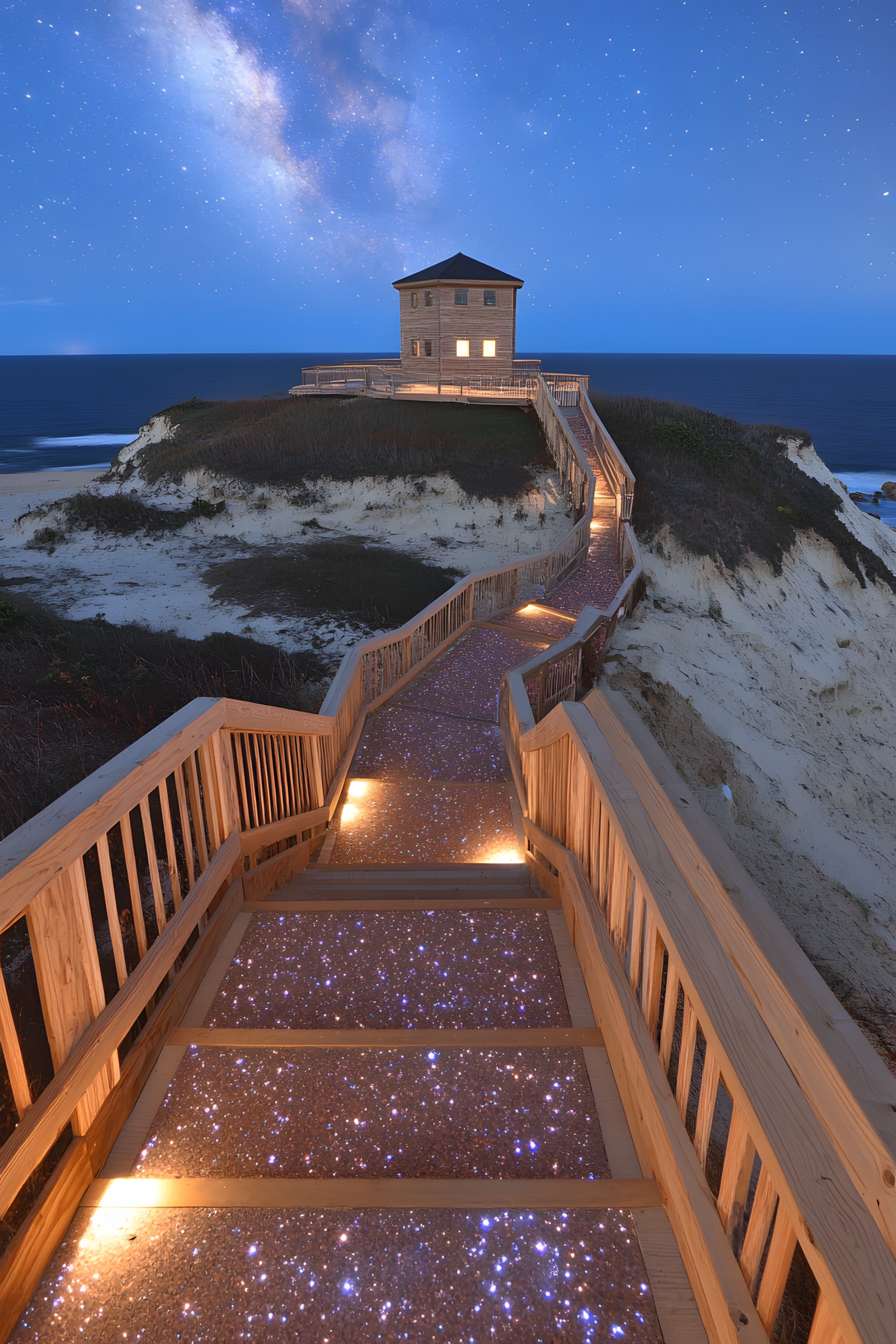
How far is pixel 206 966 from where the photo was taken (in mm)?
3293

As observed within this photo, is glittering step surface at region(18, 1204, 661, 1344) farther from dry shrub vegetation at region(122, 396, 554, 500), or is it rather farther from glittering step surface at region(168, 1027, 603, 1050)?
dry shrub vegetation at region(122, 396, 554, 500)

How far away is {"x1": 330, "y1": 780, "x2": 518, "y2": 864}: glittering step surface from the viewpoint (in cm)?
612

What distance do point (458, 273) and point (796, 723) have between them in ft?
85.9

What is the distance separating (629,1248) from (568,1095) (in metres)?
0.56

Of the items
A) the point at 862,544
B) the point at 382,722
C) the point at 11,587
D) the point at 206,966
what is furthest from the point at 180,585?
the point at 862,544

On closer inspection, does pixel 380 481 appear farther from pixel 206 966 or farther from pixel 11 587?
pixel 206 966

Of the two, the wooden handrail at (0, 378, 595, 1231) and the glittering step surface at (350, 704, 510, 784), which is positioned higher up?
the wooden handrail at (0, 378, 595, 1231)

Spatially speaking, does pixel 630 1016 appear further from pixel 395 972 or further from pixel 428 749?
pixel 428 749

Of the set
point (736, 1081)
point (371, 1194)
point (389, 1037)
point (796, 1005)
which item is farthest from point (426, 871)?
A: point (796, 1005)

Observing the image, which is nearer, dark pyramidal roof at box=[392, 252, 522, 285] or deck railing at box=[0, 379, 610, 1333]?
deck railing at box=[0, 379, 610, 1333]

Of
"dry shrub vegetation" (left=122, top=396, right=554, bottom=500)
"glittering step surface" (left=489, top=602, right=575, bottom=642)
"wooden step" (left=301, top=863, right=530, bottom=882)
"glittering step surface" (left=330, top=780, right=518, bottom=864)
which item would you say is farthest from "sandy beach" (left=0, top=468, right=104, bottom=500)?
"wooden step" (left=301, top=863, right=530, bottom=882)

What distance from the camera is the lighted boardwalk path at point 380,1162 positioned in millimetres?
1935

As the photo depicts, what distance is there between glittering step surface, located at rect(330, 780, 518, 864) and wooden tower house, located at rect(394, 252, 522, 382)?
29.8 meters

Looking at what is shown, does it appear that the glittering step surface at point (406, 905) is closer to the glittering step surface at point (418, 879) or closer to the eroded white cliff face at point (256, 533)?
the glittering step surface at point (418, 879)
